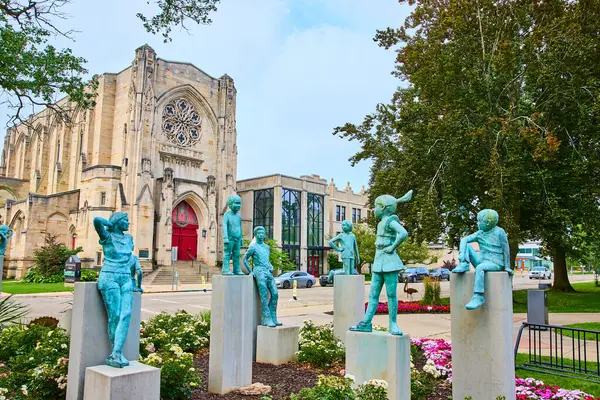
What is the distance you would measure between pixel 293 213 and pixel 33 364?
143 ft

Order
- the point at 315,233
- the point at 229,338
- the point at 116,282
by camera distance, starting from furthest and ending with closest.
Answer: the point at 315,233, the point at 229,338, the point at 116,282

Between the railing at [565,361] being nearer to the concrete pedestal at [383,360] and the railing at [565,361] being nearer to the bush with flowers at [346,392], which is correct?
the concrete pedestal at [383,360]

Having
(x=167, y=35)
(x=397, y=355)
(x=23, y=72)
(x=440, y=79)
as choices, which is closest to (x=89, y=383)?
A: (x=397, y=355)

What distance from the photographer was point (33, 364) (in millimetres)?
6512

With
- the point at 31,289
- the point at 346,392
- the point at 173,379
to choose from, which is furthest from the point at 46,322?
the point at 31,289

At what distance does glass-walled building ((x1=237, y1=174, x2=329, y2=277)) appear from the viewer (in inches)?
1908

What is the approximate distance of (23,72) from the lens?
1243 cm

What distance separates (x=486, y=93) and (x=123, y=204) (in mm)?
29801

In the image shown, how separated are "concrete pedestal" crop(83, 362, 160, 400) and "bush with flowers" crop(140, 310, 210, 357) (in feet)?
9.78

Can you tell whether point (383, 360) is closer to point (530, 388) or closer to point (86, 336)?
point (530, 388)

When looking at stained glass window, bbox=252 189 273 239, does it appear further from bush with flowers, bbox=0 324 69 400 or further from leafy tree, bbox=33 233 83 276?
bush with flowers, bbox=0 324 69 400

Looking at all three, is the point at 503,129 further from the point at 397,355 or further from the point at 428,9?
the point at 397,355

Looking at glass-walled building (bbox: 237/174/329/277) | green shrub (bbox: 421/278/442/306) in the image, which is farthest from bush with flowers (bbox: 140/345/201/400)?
glass-walled building (bbox: 237/174/329/277)

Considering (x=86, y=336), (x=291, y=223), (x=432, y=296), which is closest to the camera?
(x=86, y=336)
